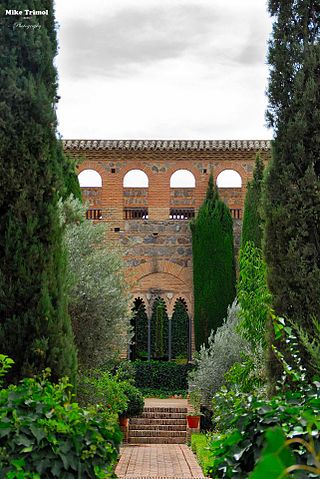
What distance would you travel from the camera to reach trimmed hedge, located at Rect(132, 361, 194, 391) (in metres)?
19.5

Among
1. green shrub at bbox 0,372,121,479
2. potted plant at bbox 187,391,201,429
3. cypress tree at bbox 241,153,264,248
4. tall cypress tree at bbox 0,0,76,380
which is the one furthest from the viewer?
cypress tree at bbox 241,153,264,248

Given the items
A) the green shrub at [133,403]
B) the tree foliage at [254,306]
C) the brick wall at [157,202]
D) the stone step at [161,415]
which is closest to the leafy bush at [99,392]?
the tree foliage at [254,306]

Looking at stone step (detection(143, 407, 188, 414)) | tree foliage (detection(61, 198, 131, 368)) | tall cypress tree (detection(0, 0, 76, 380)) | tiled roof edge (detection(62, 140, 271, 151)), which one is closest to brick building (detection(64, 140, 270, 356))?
tiled roof edge (detection(62, 140, 271, 151))

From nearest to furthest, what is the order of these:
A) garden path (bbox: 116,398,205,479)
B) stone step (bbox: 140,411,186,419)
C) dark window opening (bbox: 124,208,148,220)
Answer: garden path (bbox: 116,398,205,479)
stone step (bbox: 140,411,186,419)
dark window opening (bbox: 124,208,148,220)

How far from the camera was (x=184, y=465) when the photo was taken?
446 inches

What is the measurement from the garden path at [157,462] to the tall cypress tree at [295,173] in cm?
395

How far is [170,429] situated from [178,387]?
3.75m

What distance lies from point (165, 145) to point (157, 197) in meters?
1.49

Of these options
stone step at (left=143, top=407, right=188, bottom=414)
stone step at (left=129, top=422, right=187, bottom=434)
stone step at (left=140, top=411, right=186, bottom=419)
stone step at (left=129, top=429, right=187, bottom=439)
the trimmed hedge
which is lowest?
stone step at (left=129, top=429, right=187, bottom=439)

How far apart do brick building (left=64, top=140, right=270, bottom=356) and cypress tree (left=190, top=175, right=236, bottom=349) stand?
701 mm

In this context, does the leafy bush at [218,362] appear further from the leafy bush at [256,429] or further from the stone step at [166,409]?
the leafy bush at [256,429]

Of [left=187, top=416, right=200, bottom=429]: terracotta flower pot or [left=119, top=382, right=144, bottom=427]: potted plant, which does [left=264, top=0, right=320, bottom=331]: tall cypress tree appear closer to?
[left=187, top=416, right=200, bottom=429]: terracotta flower pot

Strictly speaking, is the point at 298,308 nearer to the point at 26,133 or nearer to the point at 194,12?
the point at 26,133

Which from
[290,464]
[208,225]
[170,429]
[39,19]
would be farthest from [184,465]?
[290,464]
